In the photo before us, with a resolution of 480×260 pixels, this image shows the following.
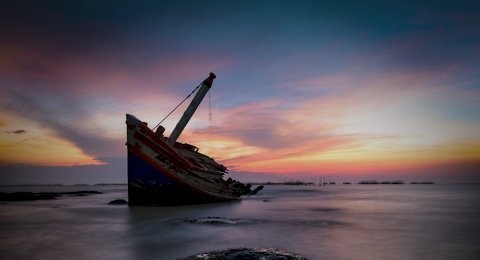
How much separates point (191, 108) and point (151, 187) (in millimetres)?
6982

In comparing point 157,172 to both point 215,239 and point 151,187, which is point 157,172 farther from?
point 215,239

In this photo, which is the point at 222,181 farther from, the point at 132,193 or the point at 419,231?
the point at 419,231

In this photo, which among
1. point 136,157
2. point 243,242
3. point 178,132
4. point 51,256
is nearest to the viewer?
point 51,256

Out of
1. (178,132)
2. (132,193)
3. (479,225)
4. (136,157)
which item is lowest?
(479,225)

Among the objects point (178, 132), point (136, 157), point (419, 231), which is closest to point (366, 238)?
point (419, 231)

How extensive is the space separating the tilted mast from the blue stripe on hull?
376 centimetres

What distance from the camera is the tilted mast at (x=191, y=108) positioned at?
82.9 feet

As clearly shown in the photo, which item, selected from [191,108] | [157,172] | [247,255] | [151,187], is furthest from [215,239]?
[191,108]

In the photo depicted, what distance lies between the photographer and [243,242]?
1135cm

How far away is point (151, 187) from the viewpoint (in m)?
22.1

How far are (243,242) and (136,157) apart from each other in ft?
40.6

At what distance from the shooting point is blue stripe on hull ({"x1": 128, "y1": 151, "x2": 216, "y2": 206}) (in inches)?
853

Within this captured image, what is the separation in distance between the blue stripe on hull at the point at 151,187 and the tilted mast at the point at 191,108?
12.3ft

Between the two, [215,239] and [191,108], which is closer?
[215,239]
